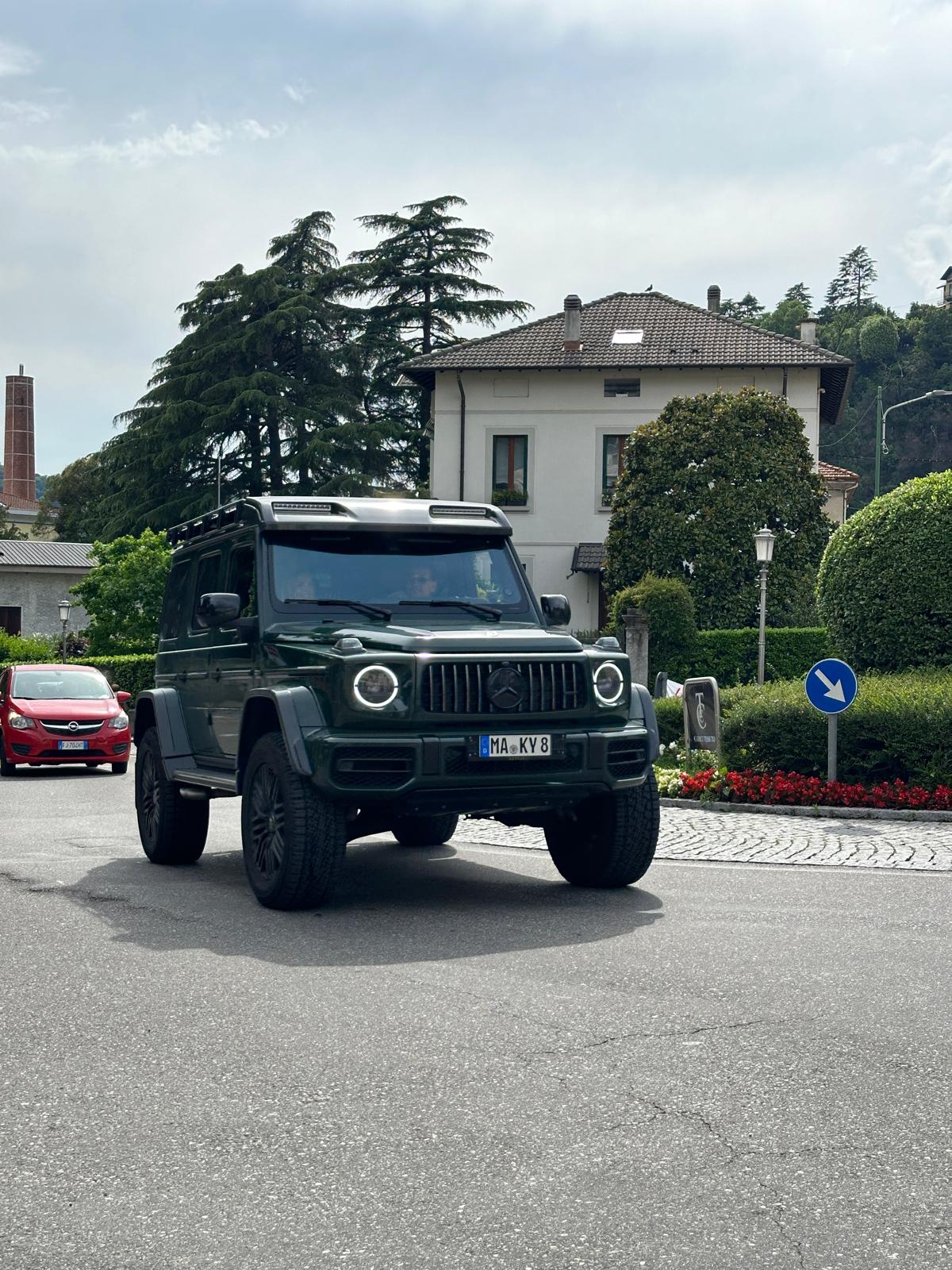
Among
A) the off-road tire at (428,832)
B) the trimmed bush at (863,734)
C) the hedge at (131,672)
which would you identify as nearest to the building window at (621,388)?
the hedge at (131,672)

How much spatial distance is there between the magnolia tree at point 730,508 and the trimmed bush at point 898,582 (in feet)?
55.8

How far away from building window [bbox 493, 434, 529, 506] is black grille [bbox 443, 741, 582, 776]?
38941 millimetres

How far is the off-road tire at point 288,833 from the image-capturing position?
8250mm

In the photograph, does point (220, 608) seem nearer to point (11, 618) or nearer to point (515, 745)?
point (515, 745)

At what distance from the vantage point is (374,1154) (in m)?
4.30

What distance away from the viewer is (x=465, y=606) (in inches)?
384

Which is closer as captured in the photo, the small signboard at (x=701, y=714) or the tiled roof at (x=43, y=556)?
the small signboard at (x=701, y=714)

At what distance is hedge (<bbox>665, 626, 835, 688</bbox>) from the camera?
33094 mm

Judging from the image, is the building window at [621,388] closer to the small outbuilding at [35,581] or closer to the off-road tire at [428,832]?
the small outbuilding at [35,581]

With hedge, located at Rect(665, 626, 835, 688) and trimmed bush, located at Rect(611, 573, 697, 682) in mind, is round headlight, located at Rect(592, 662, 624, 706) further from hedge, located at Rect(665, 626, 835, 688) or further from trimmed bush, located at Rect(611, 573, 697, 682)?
hedge, located at Rect(665, 626, 835, 688)

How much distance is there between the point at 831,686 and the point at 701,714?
11.5 ft

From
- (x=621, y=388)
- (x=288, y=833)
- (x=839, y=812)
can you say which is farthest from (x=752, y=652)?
(x=288, y=833)

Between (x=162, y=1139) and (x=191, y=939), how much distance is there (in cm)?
335

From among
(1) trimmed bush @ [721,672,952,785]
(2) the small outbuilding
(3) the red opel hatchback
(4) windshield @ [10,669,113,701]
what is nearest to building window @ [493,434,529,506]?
(4) windshield @ [10,669,113,701]
